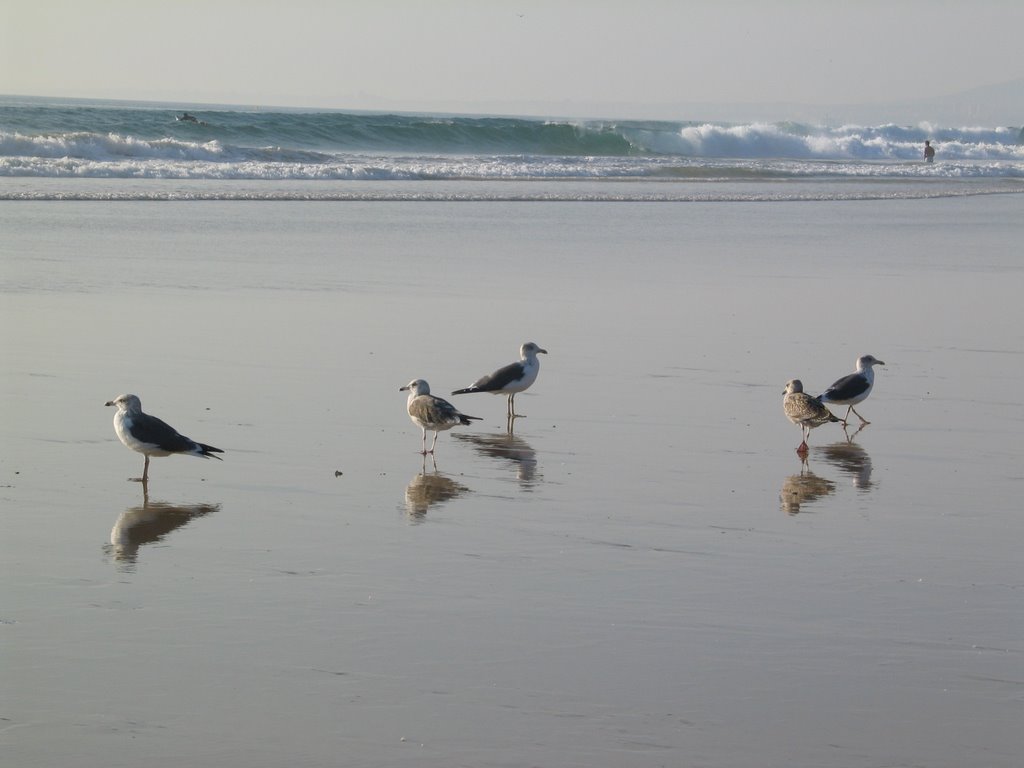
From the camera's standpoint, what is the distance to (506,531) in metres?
7.11

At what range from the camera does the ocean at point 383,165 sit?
30.1 meters

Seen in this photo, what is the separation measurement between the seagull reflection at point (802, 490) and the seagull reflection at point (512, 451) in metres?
1.36

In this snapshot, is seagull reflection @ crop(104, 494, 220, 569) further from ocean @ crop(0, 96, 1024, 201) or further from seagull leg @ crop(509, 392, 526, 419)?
ocean @ crop(0, 96, 1024, 201)

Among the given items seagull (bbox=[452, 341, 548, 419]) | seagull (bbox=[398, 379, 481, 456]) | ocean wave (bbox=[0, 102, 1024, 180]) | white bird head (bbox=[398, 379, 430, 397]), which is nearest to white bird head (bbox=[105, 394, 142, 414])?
seagull (bbox=[398, 379, 481, 456])

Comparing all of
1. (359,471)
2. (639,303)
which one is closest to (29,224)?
(639,303)

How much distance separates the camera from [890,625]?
5.76m

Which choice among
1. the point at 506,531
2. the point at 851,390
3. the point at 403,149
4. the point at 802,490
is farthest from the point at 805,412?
the point at 403,149

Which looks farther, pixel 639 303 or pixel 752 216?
pixel 752 216

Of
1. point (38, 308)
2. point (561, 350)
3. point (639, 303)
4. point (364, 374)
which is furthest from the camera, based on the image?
point (639, 303)

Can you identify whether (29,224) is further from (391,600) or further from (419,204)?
(391,600)

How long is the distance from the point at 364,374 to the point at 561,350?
6.53ft

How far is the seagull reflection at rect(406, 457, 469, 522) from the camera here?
7560mm

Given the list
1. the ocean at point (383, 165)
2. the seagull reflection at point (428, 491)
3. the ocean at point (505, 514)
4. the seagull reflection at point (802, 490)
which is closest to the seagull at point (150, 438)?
the ocean at point (505, 514)

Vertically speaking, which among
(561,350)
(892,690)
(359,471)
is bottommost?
(892,690)
